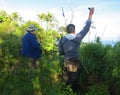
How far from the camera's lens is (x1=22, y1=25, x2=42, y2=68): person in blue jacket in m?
12.7

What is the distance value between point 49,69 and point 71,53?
1.51 meters

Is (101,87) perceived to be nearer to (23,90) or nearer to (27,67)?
(23,90)

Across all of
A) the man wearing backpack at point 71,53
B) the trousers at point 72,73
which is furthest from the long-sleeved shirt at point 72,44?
the trousers at point 72,73

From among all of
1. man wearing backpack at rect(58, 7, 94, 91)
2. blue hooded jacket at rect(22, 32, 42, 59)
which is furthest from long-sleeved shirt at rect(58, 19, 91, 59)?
blue hooded jacket at rect(22, 32, 42, 59)

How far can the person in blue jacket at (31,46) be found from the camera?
12.7m

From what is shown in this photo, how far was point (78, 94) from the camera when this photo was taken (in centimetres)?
1131

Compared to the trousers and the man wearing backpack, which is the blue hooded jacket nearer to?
the man wearing backpack

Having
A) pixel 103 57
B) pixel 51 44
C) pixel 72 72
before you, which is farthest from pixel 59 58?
pixel 51 44

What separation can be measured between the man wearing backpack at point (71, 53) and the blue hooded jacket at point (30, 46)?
4.63ft

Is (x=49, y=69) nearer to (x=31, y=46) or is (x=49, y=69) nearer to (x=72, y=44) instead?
(x=31, y=46)

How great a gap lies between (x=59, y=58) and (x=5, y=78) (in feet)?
6.05

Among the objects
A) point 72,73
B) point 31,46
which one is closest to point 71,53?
point 72,73

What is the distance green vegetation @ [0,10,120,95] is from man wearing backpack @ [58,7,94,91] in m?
0.16

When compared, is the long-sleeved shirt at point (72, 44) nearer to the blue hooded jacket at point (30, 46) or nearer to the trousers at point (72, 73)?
the trousers at point (72, 73)
